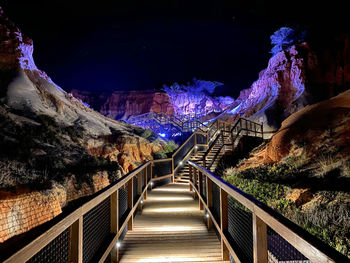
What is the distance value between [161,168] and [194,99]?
38.7m

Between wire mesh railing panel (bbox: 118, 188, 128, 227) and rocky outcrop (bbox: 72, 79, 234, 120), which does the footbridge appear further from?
rocky outcrop (bbox: 72, 79, 234, 120)

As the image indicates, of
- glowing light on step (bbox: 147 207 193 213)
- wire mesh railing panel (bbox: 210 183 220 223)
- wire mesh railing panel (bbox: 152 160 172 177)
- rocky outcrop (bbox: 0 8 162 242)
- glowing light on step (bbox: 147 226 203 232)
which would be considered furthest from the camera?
wire mesh railing panel (bbox: 152 160 172 177)

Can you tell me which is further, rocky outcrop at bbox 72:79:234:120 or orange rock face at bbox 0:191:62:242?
rocky outcrop at bbox 72:79:234:120

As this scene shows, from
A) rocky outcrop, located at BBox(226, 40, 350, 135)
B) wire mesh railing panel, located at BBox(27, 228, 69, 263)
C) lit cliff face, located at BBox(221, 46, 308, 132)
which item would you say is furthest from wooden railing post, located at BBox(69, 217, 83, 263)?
lit cliff face, located at BBox(221, 46, 308, 132)

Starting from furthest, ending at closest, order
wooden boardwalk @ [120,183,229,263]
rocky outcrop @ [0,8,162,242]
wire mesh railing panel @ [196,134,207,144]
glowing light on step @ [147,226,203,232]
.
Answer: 1. wire mesh railing panel @ [196,134,207,144]
2. rocky outcrop @ [0,8,162,242]
3. glowing light on step @ [147,226,203,232]
4. wooden boardwalk @ [120,183,229,263]

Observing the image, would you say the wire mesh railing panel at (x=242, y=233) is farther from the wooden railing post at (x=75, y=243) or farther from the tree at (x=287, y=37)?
the tree at (x=287, y=37)

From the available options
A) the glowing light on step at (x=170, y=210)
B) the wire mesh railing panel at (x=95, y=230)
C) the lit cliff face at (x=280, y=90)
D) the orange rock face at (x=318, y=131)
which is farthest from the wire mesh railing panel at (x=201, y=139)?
the lit cliff face at (x=280, y=90)

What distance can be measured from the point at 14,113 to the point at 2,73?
439 centimetres

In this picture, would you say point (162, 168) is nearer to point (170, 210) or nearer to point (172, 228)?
point (170, 210)

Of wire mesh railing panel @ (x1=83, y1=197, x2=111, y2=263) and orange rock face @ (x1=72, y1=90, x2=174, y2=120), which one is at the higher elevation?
orange rock face @ (x1=72, y1=90, x2=174, y2=120)

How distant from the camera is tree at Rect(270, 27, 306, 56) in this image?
26219mm

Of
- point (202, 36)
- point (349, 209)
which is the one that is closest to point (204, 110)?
point (202, 36)

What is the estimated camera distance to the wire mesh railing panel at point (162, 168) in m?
9.05

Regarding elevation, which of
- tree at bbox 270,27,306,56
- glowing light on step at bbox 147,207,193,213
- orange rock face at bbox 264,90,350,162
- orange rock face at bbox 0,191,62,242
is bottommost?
glowing light on step at bbox 147,207,193,213
